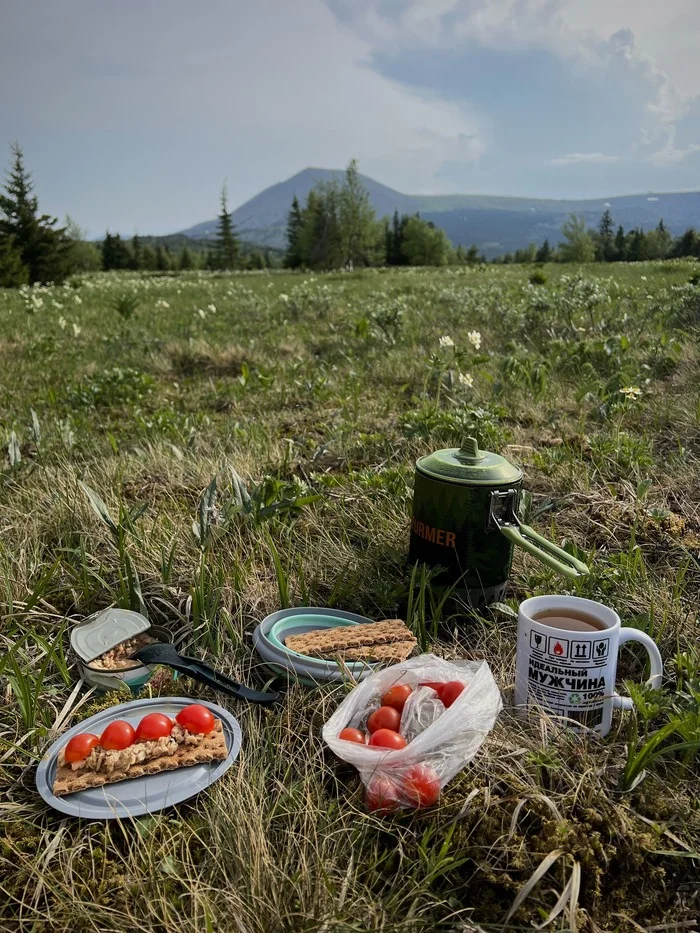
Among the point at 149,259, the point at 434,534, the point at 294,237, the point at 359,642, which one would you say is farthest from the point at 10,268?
the point at 294,237

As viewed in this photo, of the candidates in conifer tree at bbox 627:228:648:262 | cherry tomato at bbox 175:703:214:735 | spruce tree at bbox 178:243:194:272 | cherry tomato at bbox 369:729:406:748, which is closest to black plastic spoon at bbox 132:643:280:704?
cherry tomato at bbox 175:703:214:735

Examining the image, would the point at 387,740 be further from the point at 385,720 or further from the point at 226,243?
the point at 226,243

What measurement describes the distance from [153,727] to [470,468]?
1.44 meters

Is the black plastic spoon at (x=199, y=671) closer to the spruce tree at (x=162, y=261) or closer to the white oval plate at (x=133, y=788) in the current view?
the white oval plate at (x=133, y=788)

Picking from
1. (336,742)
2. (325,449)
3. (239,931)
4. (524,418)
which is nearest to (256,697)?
(336,742)

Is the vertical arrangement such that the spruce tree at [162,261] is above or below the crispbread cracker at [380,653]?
above

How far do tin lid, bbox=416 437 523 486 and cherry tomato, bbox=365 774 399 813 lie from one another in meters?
1.16

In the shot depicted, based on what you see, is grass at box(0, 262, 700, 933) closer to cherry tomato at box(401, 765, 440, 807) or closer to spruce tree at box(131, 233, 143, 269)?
cherry tomato at box(401, 765, 440, 807)

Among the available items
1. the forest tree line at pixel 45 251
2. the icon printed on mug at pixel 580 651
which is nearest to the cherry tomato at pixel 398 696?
the icon printed on mug at pixel 580 651

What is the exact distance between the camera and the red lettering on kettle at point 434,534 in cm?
265

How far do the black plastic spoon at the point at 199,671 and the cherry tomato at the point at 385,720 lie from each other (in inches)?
14.4

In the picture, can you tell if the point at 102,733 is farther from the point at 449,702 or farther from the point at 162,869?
the point at 449,702

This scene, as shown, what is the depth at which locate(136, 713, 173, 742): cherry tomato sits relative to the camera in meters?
1.96

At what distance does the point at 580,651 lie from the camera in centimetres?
200
